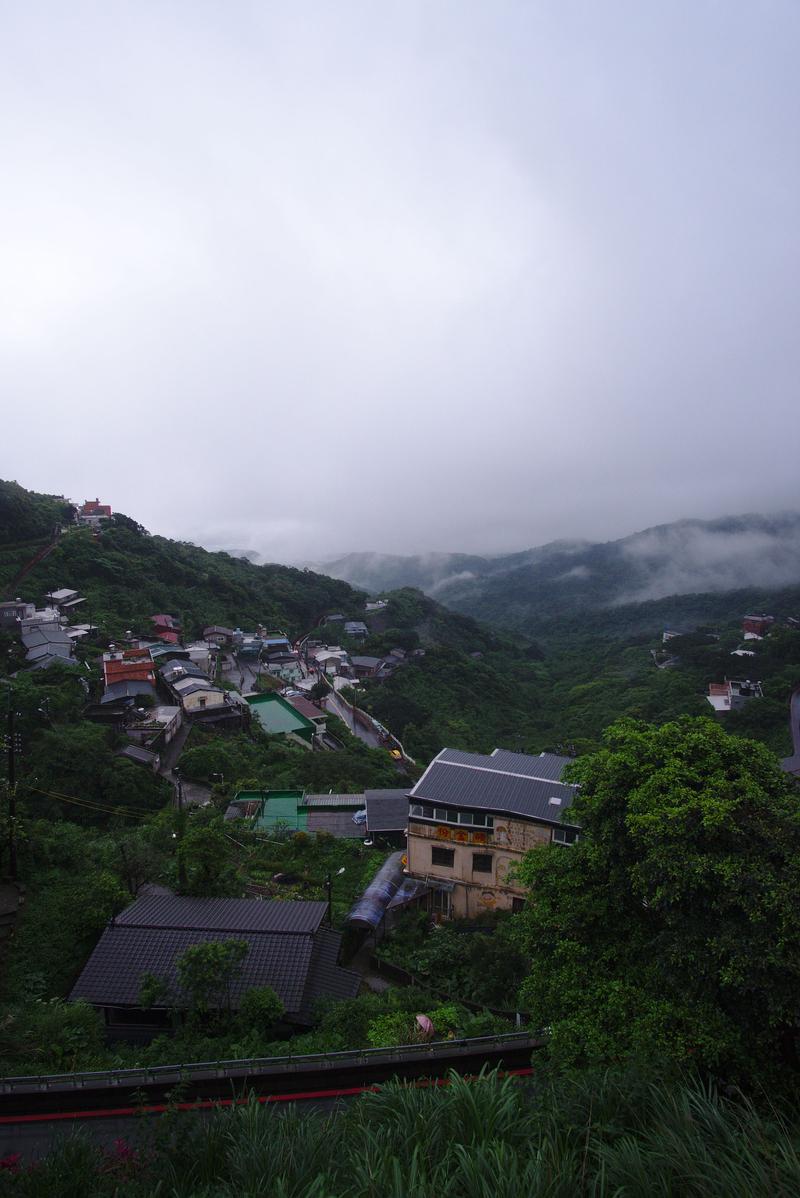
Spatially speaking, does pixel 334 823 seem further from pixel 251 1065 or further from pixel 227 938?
pixel 251 1065

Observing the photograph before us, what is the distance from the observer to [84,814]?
2222cm

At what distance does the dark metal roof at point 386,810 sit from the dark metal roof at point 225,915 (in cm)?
838

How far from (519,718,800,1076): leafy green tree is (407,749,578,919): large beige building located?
929 centimetres

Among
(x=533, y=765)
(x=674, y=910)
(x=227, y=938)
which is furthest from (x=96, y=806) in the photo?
(x=674, y=910)

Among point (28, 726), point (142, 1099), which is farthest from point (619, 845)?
point (28, 726)

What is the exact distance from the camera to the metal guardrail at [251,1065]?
8.85 metres

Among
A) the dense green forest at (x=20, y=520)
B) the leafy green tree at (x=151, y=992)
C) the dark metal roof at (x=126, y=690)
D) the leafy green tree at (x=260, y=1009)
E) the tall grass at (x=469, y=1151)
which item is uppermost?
the dense green forest at (x=20, y=520)

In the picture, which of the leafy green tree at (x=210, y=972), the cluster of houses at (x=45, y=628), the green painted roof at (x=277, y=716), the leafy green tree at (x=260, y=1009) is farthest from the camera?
the green painted roof at (x=277, y=716)

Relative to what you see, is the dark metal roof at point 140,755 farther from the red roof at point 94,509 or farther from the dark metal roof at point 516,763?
the red roof at point 94,509

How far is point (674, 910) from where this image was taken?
7.61 meters

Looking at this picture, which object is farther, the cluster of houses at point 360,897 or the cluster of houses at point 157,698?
the cluster of houses at point 157,698

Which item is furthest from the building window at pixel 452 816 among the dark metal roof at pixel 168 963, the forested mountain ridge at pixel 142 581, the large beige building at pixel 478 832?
the forested mountain ridge at pixel 142 581

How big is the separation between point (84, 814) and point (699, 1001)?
21.9m

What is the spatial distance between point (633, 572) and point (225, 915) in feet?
409
